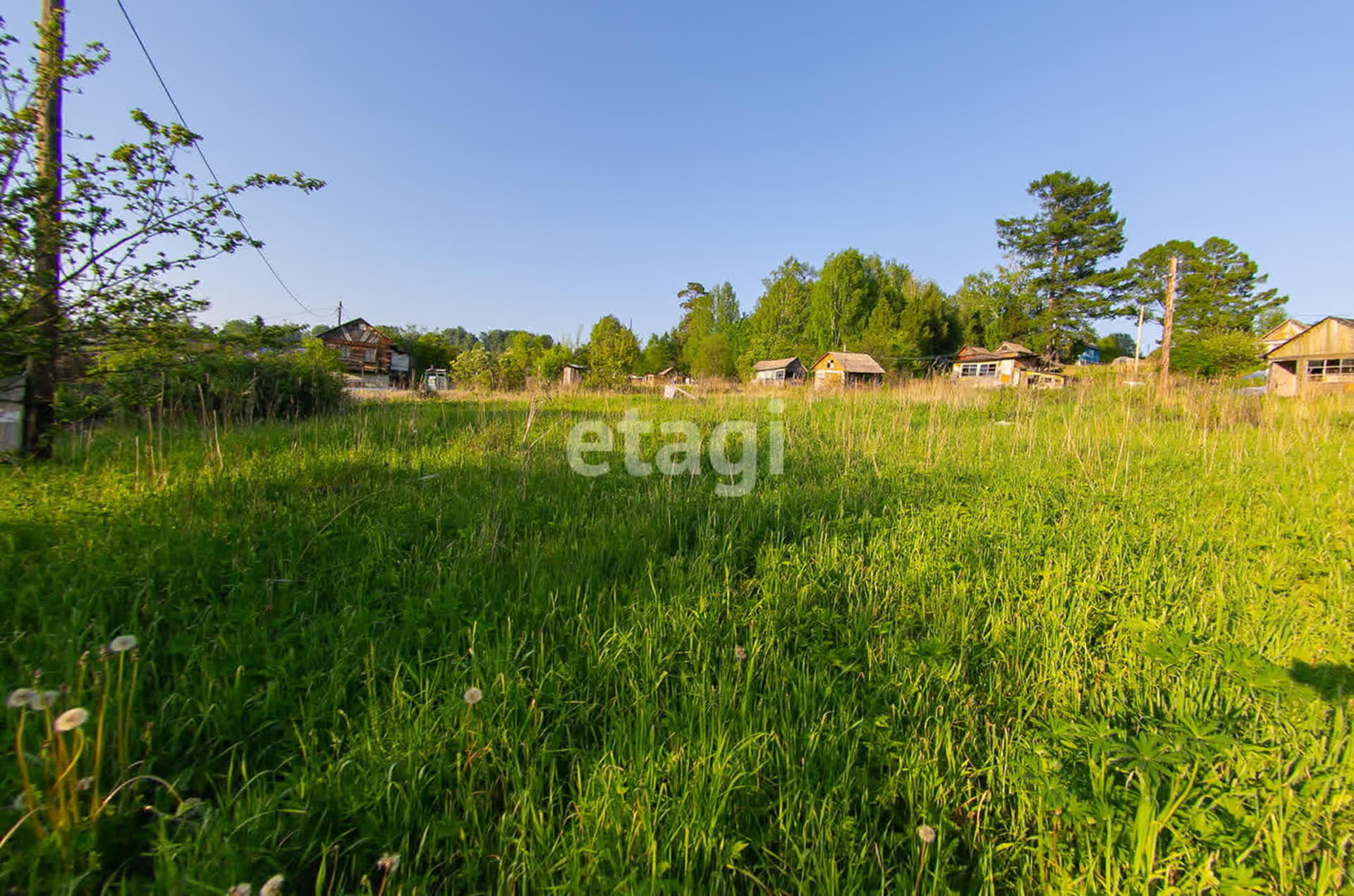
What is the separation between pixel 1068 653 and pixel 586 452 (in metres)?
4.08

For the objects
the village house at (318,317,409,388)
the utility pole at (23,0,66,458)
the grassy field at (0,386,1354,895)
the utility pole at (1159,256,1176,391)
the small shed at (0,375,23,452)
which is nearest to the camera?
the grassy field at (0,386,1354,895)

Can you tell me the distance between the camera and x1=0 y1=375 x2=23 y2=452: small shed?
11.7 feet

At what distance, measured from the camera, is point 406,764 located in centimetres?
117

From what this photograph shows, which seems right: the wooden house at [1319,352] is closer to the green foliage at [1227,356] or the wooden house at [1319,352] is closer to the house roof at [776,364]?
the green foliage at [1227,356]

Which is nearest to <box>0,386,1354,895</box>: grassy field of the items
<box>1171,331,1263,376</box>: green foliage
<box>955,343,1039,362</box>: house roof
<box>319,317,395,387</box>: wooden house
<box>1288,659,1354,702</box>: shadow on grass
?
<box>1288,659,1354,702</box>: shadow on grass

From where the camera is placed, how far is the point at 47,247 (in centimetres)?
314

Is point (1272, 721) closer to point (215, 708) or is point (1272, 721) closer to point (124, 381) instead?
point (215, 708)

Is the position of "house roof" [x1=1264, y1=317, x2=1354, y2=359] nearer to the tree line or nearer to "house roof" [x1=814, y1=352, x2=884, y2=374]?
the tree line

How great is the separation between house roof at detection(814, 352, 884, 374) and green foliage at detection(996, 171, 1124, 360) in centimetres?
1311

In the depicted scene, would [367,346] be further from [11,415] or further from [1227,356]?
[1227,356]

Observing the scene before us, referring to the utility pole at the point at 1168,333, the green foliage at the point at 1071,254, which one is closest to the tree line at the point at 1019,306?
the green foliage at the point at 1071,254

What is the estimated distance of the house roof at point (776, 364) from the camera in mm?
40406

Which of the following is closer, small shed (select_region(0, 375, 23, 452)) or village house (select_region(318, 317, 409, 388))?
small shed (select_region(0, 375, 23, 452))

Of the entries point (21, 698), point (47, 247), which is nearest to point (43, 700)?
point (21, 698)
